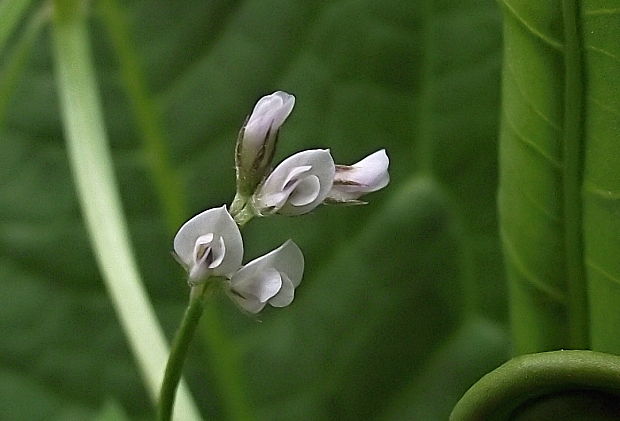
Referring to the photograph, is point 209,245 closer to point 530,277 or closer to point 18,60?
point 530,277

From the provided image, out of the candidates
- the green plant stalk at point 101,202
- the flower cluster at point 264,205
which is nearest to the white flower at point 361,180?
the flower cluster at point 264,205

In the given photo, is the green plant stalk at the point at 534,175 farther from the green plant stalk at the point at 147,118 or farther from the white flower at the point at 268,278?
the green plant stalk at the point at 147,118

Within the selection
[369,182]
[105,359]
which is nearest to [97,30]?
[105,359]

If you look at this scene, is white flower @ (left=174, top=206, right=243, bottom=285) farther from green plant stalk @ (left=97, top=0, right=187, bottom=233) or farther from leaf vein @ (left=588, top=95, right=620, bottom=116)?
green plant stalk @ (left=97, top=0, right=187, bottom=233)

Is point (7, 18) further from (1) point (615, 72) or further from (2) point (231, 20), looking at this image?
(1) point (615, 72)

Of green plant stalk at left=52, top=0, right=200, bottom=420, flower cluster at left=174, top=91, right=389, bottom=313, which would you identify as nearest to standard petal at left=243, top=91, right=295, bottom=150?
flower cluster at left=174, top=91, right=389, bottom=313
